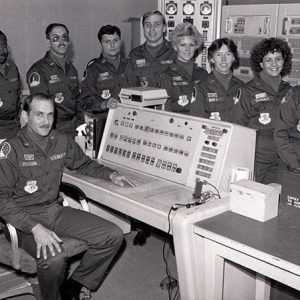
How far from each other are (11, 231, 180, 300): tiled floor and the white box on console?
942 millimetres

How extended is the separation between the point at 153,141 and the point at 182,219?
0.83 meters

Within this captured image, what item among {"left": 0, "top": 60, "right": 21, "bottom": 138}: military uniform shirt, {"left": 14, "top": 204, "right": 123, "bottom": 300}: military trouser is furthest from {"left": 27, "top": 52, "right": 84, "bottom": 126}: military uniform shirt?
{"left": 14, "top": 204, "right": 123, "bottom": 300}: military trouser

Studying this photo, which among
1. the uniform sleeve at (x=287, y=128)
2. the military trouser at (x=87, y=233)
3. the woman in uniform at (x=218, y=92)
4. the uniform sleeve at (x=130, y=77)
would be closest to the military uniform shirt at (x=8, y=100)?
the uniform sleeve at (x=130, y=77)

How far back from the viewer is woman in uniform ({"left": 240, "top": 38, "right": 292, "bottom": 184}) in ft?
9.85

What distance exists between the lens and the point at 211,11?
4438mm

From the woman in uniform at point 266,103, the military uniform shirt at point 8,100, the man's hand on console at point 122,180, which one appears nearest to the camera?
the man's hand on console at point 122,180

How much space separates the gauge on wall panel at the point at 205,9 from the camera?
444 cm

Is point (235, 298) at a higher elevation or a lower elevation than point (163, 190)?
lower

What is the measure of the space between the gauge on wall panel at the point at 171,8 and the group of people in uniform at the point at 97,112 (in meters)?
0.83

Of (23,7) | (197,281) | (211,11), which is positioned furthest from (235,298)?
(23,7)

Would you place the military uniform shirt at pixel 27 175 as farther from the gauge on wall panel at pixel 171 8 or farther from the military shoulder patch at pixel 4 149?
the gauge on wall panel at pixel 171 8

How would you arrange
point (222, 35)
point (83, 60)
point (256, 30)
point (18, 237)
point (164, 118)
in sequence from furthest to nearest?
point (83, 60) < point (222, 35) < point (256, 30) < point (164, 118) < point (18, 237)

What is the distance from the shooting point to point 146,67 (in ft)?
12.7

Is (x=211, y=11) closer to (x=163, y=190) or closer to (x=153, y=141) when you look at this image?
(x=153, y=141)
